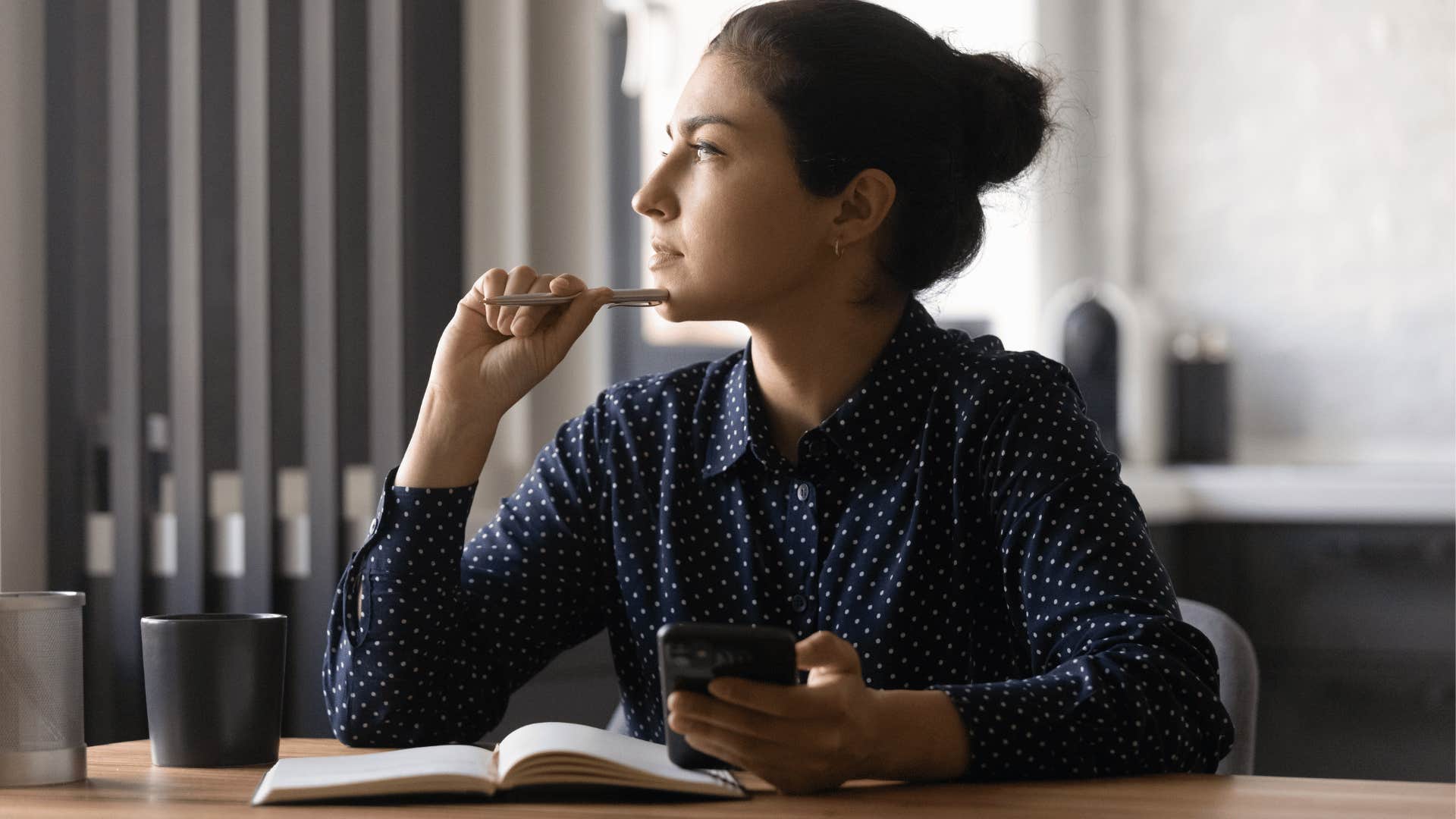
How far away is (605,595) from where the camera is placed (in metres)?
1.43

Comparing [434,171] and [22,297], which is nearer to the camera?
[22,297]

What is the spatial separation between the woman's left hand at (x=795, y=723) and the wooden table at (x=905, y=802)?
0.7 inches

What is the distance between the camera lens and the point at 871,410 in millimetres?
1307

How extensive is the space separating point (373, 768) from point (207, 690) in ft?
0.58

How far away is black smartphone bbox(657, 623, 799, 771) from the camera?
0.82 meters

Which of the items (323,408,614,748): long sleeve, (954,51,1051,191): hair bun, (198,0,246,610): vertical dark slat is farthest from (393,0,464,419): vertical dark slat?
(954,51,1051,191): hair bun

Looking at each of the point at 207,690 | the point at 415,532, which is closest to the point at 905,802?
the point at 207,690

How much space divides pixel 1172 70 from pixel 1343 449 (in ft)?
2.89

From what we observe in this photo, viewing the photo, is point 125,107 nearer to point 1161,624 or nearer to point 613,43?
point 613,43

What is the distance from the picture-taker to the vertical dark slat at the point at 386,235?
6.41 ft

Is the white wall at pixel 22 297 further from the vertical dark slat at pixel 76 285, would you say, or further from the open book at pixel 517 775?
the open book at pixel 517 775

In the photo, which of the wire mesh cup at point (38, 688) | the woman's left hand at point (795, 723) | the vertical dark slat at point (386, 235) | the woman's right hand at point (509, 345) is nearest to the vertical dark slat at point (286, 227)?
the vertical dark slat at point (386, 235)

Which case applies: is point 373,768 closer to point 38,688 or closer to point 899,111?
point 38,688

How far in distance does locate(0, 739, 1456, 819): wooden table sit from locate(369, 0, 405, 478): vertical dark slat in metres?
1.03
